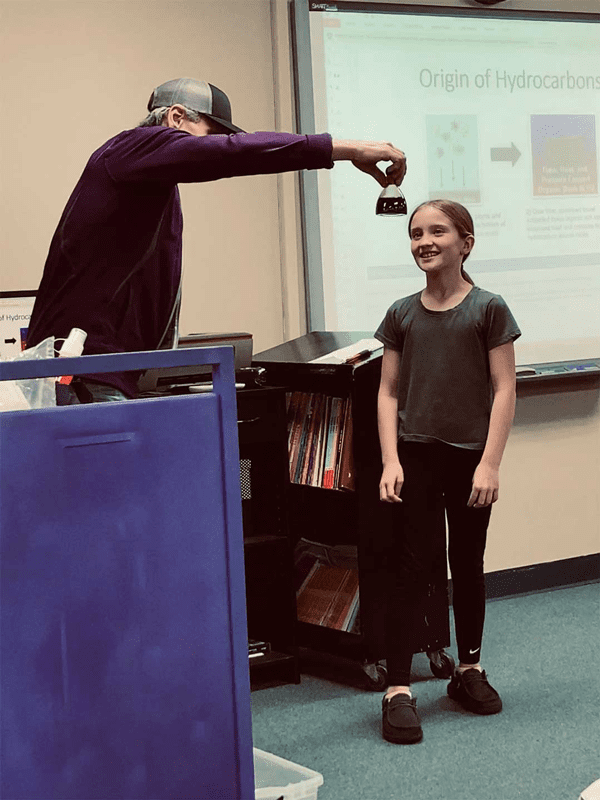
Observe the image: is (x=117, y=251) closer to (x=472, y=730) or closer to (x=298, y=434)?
(x=298, y=434)

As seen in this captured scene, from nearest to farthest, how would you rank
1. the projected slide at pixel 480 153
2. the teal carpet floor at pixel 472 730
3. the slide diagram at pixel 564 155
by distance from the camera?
the teal carpet floor at pixel 472 730
the projected slide at pixel 480 153
the slide diagram at pixel 564 155

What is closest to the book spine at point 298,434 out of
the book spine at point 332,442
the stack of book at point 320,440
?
the stack of book at point 320,440

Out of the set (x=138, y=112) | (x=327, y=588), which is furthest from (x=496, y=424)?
(x=138, y=112)

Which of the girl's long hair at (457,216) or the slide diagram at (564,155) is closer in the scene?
the girl's long hair at (457,216)

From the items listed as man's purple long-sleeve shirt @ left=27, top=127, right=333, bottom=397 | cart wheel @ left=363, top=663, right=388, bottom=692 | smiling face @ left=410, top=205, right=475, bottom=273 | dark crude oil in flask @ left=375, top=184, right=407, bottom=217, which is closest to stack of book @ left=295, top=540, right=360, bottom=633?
cart wheel @ left=363, top=663, right=388, bottom=692

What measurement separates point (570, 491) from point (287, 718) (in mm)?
1512

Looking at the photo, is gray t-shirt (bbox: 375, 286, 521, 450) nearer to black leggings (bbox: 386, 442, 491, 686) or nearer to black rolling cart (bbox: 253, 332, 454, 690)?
black leggings (bbox: 386, 442, 491, 686)

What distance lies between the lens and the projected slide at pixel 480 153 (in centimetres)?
309

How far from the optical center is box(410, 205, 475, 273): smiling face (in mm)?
2324

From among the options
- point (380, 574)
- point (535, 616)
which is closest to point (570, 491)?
point (535, 616)

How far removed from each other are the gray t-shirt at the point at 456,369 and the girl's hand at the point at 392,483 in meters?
0.09

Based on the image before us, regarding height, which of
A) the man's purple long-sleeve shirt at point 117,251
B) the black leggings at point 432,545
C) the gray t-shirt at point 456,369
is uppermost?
the man's purple long-sleeve shirt at point 117,251

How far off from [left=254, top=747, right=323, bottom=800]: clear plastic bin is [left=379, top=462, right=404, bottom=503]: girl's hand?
0.68 metres

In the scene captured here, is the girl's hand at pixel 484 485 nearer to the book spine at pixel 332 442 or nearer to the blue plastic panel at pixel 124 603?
the book spine at pixel 332 442
